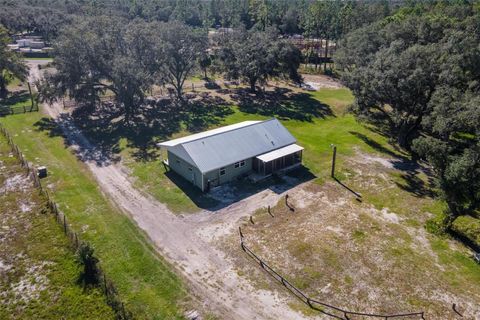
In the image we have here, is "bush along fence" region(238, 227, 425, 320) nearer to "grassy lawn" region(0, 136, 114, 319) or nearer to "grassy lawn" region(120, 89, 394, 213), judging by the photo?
"grassy lawn" region(0, 136, 114, 319)

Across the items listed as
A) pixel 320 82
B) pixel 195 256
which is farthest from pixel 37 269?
pixel 320 82

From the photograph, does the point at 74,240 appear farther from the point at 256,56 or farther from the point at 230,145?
the point at 256,56

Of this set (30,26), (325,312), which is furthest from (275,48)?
(30,26)

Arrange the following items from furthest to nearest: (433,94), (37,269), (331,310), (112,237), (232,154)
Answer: (433,94)
(232,154)
(112,237)
(37,269)
(331,310)

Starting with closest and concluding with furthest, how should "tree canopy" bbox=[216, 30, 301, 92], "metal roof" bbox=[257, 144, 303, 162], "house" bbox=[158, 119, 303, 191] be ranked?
1. "house" bbox=[158, 119, 303, 191]
2. "metal roof" bbox=[257, 144, 303, 162]
3. "tree canopy" bbox=[216, 30, 301, 92]

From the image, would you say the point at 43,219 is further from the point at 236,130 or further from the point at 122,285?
the point at 236,130

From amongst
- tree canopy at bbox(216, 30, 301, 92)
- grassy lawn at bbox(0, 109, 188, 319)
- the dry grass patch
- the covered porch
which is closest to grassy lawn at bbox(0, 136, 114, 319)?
grassy lawn at bbox(0, 109, 188, 319)
